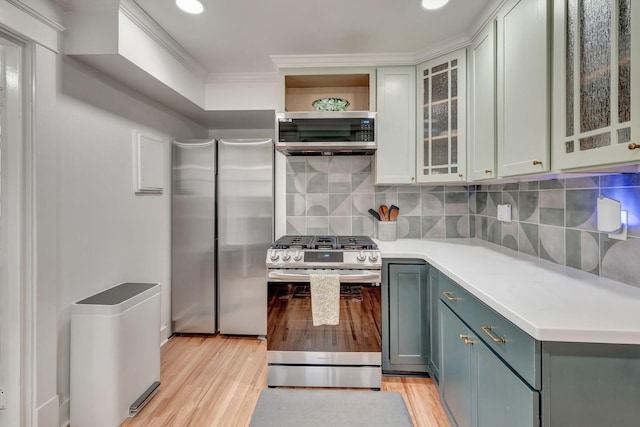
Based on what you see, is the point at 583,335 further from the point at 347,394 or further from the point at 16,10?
the point at 16,10

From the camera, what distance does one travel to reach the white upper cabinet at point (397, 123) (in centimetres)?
246

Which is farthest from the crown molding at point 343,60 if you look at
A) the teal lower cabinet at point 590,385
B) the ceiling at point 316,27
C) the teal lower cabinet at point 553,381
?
the teal lower cabinet at point 590,385

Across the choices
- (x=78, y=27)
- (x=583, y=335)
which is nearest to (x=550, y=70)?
(x=583, y=335)

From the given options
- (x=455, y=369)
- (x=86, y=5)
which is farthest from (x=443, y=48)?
(x=86, y=5)

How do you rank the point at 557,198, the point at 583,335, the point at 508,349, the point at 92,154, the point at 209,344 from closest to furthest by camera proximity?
the point at 583,335 < the point at 508,349 < the point at 557,198 < the point at 92,154 < the point at 209,344

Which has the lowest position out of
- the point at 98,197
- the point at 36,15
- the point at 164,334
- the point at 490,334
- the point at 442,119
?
the point at 164,334

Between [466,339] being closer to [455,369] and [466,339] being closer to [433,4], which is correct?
[455,369]

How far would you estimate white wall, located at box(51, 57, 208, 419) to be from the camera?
1752 mm

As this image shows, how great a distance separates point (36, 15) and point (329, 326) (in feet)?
7.72

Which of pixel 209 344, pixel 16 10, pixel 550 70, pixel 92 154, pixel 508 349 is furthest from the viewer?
pixel 209 344

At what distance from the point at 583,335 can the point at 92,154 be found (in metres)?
2.53

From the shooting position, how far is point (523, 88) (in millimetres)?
1488

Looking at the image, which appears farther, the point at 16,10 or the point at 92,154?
the point at 92,154

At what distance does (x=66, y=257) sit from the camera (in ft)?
5.80
